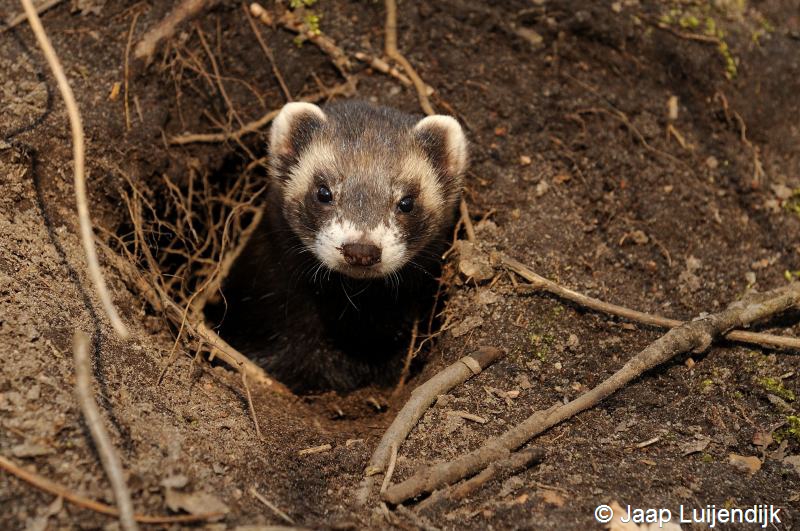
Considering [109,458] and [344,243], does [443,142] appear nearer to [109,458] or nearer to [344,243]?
[344,243]

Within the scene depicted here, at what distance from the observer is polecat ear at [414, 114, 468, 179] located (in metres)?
4.88

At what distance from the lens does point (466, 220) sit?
5.27 m

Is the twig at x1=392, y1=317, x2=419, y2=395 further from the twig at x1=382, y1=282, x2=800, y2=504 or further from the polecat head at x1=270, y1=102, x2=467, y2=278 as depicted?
the twig at x1=382, y1=282, x2=800, y2=504

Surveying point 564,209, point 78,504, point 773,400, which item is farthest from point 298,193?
point 773,400

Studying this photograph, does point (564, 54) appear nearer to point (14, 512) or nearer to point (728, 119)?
point (728, 119)

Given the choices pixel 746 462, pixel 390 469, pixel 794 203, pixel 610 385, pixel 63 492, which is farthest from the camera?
pixel 794 203

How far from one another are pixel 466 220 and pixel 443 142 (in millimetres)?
650

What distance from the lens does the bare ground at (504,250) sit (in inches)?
128

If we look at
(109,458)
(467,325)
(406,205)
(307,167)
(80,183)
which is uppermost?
(80,183)

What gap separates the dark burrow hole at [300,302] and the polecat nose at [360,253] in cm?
99

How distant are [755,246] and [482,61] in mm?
2674

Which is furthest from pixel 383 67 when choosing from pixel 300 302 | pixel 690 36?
pixel 690 36

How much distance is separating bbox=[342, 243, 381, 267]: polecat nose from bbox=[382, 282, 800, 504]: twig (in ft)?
4.01

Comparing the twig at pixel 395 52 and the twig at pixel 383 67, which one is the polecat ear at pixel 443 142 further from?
the twig at pixel 383 67
